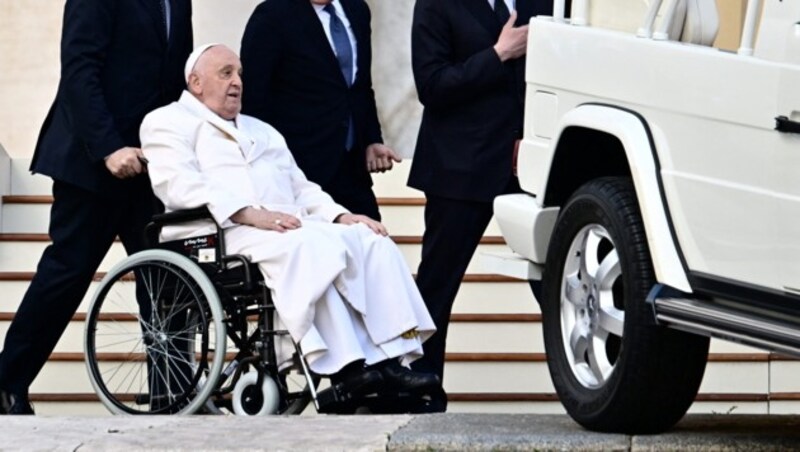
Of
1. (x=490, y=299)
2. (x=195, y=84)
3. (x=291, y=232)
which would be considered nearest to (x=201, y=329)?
(x=291, y=232)

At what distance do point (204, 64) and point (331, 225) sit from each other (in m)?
0.77

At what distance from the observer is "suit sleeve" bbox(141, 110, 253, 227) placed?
8062 mm

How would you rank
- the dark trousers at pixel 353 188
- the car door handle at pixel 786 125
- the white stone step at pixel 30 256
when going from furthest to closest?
the white stone step at pixel 30 256 → the dark trousers at pixel 353 188 → the car door handle at pixel 786 125

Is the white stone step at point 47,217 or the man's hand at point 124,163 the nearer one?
the man's hand at point 124,163

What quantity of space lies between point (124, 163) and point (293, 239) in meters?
0.72

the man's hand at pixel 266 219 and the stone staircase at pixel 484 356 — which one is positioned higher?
the man's hand at pixel 266 219

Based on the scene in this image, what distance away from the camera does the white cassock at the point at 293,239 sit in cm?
780

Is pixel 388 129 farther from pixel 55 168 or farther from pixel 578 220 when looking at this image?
pixel 578 220

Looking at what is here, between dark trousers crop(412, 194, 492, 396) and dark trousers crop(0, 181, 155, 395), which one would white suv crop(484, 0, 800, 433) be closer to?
dark trousers crop(412, 194, 492, 396)

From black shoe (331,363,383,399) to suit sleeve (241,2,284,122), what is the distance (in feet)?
4.44

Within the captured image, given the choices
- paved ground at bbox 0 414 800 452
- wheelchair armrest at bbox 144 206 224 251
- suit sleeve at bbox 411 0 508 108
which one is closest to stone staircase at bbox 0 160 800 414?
suit sleeve at bbox 411 0 508 108

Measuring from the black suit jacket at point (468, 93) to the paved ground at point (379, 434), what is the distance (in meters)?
1.61

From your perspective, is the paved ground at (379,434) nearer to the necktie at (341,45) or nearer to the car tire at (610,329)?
the car tire at (610,329)

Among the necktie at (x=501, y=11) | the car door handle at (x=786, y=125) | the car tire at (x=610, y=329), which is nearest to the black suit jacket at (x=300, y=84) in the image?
the necktie at (x=501, y=11)
